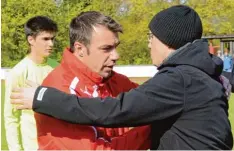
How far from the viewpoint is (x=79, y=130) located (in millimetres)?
2734

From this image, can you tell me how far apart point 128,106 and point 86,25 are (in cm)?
57

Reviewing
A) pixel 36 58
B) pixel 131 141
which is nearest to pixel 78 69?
pixel 131 141

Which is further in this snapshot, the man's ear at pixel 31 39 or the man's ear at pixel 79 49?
the man's ear at pixel 31 39

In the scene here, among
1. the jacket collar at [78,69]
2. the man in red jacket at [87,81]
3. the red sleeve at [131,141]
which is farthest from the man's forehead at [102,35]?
the red sleeve at [131,141]

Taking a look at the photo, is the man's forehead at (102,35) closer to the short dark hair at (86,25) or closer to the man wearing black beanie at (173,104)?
the short dark hair at (86,25)

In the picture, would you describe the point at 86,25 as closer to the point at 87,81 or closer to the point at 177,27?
the point at 87,81

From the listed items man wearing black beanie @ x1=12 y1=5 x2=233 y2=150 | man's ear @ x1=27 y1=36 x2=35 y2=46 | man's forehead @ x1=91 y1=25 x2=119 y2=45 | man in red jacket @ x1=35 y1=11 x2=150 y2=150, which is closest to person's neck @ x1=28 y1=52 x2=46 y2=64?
man's ear @ x1=27 y1=36 x2=35 y2=46

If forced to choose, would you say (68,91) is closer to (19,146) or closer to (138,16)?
(19,146)

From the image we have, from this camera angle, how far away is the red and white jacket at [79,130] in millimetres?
2725

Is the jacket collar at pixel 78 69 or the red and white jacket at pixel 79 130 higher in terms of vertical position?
the jacket collar at pixel 78 69

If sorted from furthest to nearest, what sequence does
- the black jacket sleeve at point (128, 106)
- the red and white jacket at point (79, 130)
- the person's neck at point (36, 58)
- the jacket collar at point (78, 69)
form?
the person's neck at point (36, 58)
the jacket collar at point (78, 69)
the red and white jacket at point (79, 130)
the black jacket sleeve at point (128, 106)

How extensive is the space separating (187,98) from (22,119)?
314 centimetres

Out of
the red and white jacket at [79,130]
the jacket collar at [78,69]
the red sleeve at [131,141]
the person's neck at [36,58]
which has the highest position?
the jacket collar at [78,69]

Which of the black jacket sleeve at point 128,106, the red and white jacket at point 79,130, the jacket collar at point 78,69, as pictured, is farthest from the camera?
the jacket collar at point 78,69
